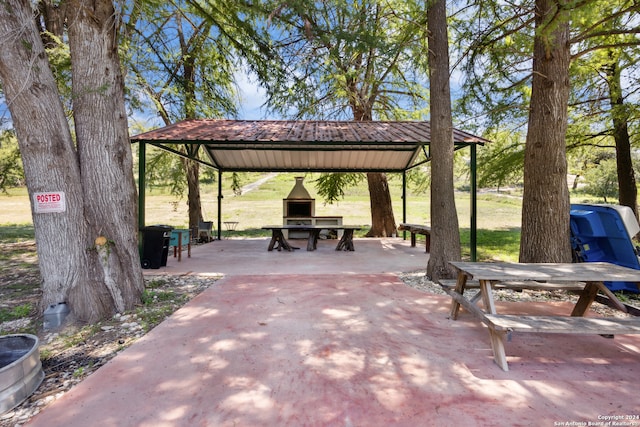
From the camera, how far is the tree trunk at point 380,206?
11.7 metres

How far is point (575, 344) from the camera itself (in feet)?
9.79

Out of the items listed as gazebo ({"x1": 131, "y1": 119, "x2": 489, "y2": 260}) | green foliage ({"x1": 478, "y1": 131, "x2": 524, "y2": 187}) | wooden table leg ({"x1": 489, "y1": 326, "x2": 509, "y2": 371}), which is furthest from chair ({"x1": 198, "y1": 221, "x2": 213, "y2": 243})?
wooden table leg ({"x1": 489, "y1": 326, "x2": 509, "y2": 371})

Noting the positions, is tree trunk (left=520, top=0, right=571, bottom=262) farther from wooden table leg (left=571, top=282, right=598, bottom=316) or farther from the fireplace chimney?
the fireplace chimney

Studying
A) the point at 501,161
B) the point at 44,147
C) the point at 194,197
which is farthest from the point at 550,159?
the point at 194,197

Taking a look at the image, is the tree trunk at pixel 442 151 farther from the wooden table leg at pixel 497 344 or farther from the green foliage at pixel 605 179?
the green foliage at pixel 605 179

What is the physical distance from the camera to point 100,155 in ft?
12.0

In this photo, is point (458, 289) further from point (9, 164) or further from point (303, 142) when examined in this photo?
point (9, 164)

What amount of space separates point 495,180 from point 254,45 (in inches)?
303

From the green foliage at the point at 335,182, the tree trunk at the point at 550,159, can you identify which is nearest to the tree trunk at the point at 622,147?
the tree trunk at the point at 550,159

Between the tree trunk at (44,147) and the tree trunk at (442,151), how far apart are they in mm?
4516

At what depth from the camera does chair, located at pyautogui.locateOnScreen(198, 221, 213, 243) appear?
32.0 feet

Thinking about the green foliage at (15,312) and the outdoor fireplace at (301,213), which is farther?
the outdoor fireplace at (301,213)

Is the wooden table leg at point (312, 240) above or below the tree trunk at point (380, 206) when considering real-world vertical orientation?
below

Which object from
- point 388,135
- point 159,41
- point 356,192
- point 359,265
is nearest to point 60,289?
point 359,265
